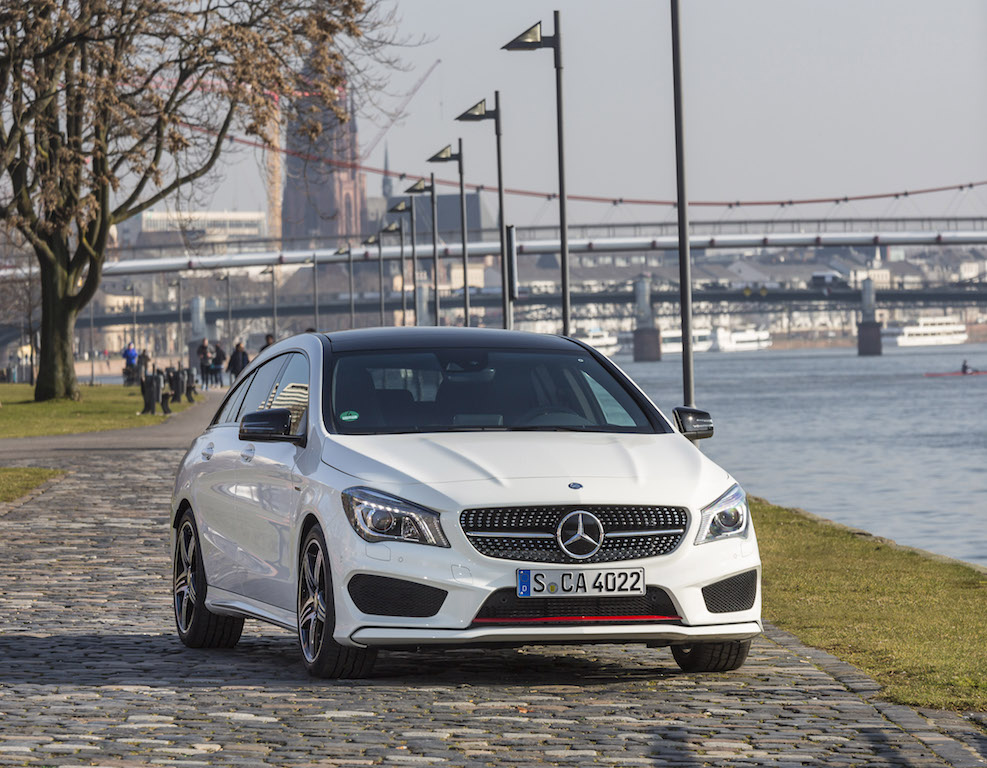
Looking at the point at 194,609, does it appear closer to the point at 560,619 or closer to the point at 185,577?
the point at 185,577

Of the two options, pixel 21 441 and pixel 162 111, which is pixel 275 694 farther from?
pixel 162 111

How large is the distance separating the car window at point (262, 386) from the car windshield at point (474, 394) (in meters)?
0.60

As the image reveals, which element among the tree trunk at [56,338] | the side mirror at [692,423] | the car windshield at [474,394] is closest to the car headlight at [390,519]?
the car windshield at [474,394]

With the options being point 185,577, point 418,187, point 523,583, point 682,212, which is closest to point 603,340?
point 418,187

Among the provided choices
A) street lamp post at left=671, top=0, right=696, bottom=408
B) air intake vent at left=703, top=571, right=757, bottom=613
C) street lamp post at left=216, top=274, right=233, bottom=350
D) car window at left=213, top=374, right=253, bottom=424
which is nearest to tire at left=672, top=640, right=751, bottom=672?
air intake vent at left=703, top=571, right=757, bottom=613

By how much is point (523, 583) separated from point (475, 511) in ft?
1.02

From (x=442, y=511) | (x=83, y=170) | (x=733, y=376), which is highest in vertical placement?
(x=83, y=170)

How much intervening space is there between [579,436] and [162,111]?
30367 mm

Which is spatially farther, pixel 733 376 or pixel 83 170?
pixel 733 376

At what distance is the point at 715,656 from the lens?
7.45 m

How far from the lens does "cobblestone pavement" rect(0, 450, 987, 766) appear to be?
18.7 ft

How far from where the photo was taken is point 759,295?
127 meters

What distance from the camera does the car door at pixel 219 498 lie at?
832cm

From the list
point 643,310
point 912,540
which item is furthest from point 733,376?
point 912,540
